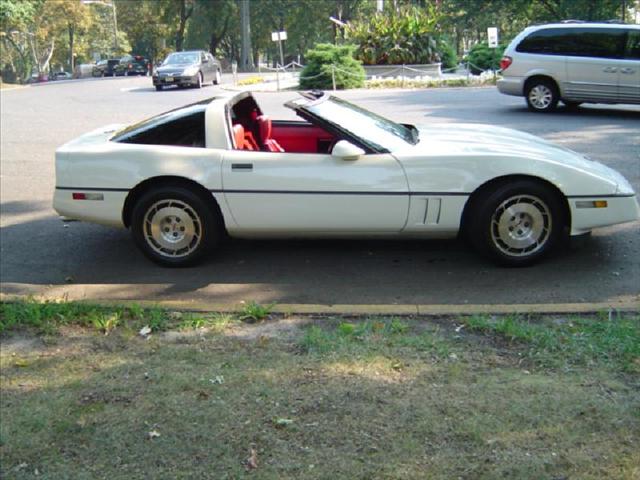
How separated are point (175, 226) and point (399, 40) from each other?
84.4 feet

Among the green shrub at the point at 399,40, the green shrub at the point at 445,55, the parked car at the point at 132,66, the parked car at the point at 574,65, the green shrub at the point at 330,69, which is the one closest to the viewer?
the parked car at the point at 574,65

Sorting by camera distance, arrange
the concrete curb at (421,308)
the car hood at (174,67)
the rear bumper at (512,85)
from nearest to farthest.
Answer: the concrete curb at (421,308), the rear bumper at (512,85), the car hood at (174,67)

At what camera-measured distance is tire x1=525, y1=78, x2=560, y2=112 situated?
1467cm

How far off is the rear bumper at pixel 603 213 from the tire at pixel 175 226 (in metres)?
→ 2.67

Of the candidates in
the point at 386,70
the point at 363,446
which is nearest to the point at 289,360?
the point at 363,446

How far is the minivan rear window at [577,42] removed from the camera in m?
13.8

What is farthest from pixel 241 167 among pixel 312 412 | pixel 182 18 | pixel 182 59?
pixel 182 18

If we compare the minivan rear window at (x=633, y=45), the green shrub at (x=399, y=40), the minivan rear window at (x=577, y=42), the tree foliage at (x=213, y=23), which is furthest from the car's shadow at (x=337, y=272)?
the tree foliage at (x=213, y=23)

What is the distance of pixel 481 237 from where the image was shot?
5.42 metres

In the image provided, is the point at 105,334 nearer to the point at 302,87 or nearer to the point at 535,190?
→ the point at 535,190

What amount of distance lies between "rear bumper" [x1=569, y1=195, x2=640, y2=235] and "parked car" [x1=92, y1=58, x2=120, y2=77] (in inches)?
2189

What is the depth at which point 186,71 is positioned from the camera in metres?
28.0

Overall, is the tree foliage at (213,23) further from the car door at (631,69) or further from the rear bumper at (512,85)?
the car door at (631,69)

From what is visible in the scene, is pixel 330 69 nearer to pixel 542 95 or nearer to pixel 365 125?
pixel 542 95
